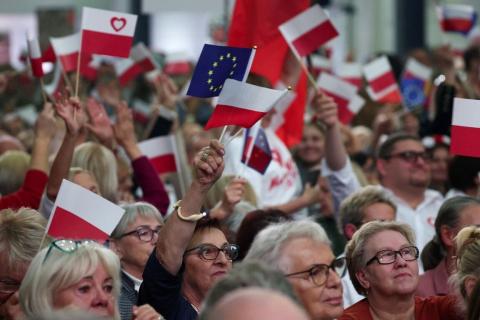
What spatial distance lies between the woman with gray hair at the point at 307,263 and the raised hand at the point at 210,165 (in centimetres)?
35

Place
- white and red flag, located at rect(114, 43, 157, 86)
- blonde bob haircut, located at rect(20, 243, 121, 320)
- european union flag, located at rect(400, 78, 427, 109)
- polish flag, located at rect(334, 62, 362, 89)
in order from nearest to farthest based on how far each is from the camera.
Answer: blonde bob haircut, located at rect(20, 243, 121, 320), white and red flag, located at rect(114, 43, 157, 86), european union flag, located at rect(400, 78, 427, 109), polish flag, located at rect(334, 62, 362, 89)

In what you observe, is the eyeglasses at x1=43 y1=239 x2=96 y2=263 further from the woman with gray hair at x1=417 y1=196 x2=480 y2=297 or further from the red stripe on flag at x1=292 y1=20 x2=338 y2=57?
the red stripe on flag at x1=292 y1=20 x2=338 y2=57

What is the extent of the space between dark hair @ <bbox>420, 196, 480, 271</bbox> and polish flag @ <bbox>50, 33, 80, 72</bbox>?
9.27 feet

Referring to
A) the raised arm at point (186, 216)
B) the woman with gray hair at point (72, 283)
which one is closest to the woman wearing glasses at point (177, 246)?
the raised arm at point (186, 216)

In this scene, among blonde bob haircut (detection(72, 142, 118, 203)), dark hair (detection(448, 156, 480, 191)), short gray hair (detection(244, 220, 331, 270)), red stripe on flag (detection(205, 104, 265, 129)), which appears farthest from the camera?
dark hair (detection(448, 156, 480, 191))

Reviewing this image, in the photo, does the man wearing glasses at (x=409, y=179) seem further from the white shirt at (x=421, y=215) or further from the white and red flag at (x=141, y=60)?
the white and red flag at (x=141, y=60)

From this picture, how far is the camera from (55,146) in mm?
10008

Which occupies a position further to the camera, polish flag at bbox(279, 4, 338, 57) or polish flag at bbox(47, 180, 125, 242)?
polish flag at bbox(279, 4, 338, 57)

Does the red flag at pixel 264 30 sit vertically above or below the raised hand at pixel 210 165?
below

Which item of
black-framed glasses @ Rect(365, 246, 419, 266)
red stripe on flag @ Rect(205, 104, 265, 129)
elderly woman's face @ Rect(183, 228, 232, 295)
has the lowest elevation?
elderly woman's face @ Rect(183, 228, 232, 295)

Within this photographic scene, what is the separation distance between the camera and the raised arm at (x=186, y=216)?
5.38m

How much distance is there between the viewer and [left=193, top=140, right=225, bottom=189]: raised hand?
543 cm

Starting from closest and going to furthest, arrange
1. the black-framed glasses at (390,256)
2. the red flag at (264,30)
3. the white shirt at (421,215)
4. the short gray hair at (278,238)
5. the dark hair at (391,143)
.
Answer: the short gray hair at (278,238), the black-framed glasses at (390,256), the white shirt at (421,215), the dark hair at (391,143), the red flag at (264,30)

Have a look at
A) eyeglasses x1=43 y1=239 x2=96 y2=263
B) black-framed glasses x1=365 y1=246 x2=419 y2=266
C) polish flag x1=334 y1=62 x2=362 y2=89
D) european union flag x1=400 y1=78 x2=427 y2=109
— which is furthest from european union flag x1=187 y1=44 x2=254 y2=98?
polish flag x1=334 y1=62 x2=362 y2=89
